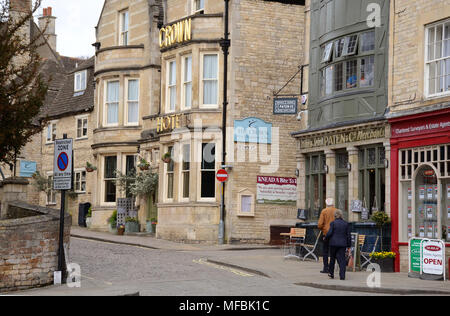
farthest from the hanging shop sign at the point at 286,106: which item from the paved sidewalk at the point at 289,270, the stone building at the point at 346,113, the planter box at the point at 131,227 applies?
the planter box at the point at 131,227

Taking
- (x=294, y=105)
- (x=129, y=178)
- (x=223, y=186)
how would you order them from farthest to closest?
1. (x=129, y=178)
2. (x=223, y=186)
3. (x=294, y=105)

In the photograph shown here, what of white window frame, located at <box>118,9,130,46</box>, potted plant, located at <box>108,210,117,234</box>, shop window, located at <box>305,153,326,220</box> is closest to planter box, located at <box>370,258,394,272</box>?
shop window, located at <box>305,153,326,220</box>

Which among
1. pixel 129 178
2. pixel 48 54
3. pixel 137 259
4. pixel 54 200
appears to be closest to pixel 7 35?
pixel 137 259

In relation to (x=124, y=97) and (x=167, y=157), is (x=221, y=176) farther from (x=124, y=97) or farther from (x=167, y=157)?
(x=124, y=97)

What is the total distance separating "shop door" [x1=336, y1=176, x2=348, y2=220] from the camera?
23.1 meters

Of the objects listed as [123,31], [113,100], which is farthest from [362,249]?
[123,31]

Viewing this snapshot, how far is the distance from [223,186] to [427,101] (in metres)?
12.1

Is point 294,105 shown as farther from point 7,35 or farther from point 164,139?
point 7,35

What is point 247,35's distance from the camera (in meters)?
31.1

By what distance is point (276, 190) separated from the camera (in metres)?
31.2

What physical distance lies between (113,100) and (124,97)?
26.4 inches

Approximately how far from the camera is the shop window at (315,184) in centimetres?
2436

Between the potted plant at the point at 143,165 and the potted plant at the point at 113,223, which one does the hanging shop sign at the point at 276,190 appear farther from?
the potted plant at the point at 113,223

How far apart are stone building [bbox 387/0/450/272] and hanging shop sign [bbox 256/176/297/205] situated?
10.3 meters
